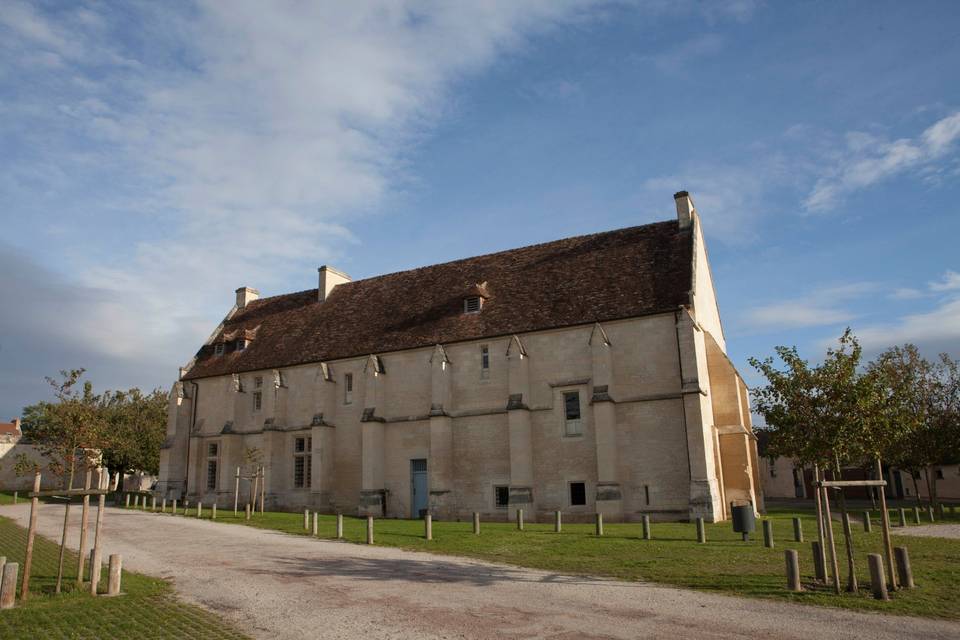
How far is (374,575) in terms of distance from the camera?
15.2 metres

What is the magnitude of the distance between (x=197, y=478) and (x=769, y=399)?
34628 mm

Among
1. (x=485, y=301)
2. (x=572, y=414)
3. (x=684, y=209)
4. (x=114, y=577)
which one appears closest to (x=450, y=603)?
(x=114, y=577)

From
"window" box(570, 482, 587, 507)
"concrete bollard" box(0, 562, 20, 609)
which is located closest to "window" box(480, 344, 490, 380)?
"window" box(570, 482, 587, 507)

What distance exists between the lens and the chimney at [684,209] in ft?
107

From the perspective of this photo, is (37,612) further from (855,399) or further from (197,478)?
(197,478)

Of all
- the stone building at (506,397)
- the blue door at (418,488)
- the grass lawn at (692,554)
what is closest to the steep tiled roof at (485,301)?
the stone building at (506,397)

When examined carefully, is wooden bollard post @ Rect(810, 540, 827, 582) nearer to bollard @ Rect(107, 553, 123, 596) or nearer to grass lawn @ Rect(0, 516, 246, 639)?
grass lawn @ Rect(0, 516, 246, 639)

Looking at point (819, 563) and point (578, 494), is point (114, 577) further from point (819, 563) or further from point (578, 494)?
point (578, 494)

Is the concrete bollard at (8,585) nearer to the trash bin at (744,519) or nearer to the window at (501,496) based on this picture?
the trash bin at (744,519)

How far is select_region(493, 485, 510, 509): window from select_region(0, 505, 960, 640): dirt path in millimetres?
12210

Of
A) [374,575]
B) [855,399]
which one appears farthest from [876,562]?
[374,575]

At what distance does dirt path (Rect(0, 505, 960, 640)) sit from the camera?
34.1 feet

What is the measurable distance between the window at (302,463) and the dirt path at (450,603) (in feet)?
58.5

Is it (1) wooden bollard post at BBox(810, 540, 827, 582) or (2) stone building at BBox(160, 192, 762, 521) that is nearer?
(1) wooden bollard post at BBox(810, 540, 827, 582)
